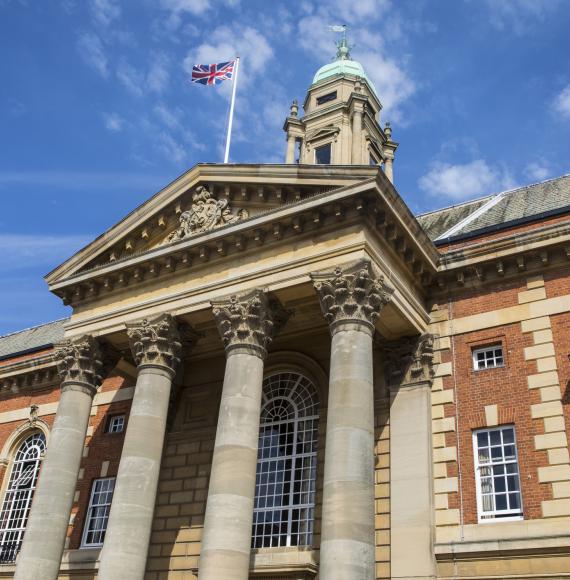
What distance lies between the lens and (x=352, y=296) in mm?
18141

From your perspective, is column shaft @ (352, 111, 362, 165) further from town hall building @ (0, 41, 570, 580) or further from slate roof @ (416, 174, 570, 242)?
town hall building @ (0, 41, 570, 580)

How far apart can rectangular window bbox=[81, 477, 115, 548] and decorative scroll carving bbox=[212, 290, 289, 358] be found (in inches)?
380

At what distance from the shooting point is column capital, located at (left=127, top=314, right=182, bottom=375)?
21.0 metres

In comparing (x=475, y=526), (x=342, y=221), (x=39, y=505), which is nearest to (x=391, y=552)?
(x=475, y=526)

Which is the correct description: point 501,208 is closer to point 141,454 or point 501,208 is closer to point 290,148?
point 290,148

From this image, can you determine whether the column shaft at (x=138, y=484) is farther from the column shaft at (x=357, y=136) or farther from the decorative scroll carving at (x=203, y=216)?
the column shaft at (x=357, y=136)

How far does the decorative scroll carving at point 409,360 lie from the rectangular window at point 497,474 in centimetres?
235

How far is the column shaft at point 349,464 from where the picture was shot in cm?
1505

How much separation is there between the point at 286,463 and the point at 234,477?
199 inches

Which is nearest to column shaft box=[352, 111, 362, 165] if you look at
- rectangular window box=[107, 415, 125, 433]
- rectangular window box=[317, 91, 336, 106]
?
rectangular window box=[317, 91, 336, 106]

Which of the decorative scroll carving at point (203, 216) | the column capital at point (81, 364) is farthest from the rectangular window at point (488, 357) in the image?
the column capital at point (81, 364)

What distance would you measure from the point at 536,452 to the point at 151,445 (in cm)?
1010

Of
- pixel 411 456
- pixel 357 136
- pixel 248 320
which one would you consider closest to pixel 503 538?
pixel 411 456

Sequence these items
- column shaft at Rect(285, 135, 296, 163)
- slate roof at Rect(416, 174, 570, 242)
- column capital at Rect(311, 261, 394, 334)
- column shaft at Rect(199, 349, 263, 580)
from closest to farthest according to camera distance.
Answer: column shaft at Rect(199, 349, 263, 580)
column capital at Rect(311, 261, 394, 334)
slate roof at Rect(416, 174, 570, 242)
column shaft at Rect(285, 135, 296, 163)
